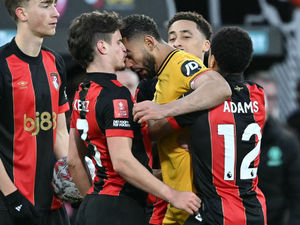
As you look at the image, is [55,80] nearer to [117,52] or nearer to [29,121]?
[29,121]

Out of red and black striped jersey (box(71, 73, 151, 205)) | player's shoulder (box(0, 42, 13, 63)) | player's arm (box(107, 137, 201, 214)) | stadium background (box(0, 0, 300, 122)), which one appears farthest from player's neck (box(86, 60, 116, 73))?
stadium background (box(0, 0, 300, 122))

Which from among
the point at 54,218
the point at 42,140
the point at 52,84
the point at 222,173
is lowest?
the point at 54,218

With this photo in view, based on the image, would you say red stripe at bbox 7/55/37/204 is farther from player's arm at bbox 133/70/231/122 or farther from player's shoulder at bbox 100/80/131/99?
player's arm at bbox 133/70/231/122

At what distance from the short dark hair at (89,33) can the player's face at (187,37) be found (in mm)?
1061

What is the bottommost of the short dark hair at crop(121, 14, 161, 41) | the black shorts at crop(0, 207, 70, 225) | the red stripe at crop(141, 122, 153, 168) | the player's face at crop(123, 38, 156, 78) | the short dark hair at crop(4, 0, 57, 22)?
the black shorts at crop(0, 207, 70, 225)

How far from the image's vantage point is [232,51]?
4234mm

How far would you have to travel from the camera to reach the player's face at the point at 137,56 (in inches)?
170

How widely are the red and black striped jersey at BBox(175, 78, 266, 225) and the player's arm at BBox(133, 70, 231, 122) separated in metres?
0.10

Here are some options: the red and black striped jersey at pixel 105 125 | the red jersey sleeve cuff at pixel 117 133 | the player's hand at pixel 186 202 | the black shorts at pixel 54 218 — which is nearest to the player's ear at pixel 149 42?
the red and black striped jersey at pixel 105 125

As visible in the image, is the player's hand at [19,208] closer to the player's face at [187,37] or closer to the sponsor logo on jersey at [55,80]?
the sponsor logo on jersey at [55,80]

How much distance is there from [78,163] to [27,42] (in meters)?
0.93

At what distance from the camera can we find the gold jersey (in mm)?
4191

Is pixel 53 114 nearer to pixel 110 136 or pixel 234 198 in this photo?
pixel 110 136


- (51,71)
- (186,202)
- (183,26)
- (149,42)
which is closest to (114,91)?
(149,42)
